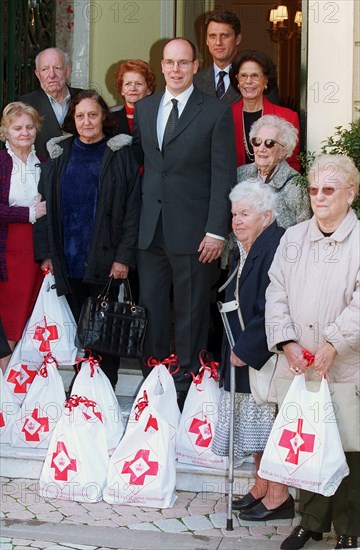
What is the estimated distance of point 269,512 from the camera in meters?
4.72

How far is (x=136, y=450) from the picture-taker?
493 centimetres

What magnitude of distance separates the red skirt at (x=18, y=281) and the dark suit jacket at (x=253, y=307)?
1.40 meters

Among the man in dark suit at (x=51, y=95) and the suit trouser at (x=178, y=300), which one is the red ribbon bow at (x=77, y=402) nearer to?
the suit trouser at (x=178, y=300)

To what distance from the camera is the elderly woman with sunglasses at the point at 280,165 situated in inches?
200

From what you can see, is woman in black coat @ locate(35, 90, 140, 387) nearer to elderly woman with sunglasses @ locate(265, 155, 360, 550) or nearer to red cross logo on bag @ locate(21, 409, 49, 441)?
red cross logo on bag @ locate(21, 409, 49, 441)

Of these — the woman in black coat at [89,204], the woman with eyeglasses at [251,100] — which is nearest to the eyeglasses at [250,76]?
the woman with eyeglasses at [251,100]

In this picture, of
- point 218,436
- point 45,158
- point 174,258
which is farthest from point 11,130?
point 218,436

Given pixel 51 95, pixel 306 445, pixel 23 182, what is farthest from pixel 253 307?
pixel 51 95

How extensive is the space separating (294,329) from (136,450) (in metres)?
1.09

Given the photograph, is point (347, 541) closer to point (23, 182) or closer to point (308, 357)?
point (308, 357)

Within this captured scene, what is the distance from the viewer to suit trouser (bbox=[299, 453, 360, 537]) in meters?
4.32

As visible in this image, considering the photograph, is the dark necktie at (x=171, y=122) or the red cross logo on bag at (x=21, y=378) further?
the red cross logo on bag at (x=21, y=378)

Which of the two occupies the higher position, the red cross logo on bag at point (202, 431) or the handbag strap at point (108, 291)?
the handbag strap at point (108, 291)

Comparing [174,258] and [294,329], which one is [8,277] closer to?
[174,258]
